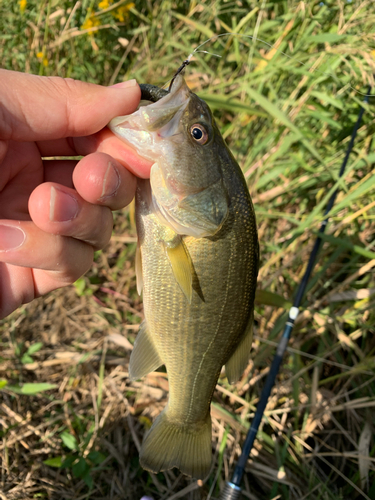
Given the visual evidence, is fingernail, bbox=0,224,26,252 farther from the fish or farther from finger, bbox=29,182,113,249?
the fish

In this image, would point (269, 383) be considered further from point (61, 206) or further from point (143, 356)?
point (61, 206)

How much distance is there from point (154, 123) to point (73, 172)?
0.40m

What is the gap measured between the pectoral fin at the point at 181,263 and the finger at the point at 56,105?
0.62 m

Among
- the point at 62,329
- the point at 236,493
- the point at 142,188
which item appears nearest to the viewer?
the point at 142,188

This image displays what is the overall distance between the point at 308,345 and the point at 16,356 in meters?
2.31

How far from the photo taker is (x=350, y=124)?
246 cm

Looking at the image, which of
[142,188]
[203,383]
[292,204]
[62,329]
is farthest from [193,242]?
[62,329]

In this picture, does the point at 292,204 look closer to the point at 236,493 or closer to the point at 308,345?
the point at 308,345

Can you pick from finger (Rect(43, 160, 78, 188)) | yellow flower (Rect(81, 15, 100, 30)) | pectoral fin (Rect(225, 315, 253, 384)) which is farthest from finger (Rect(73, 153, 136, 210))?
yellow flower (Rect(81, 15, 100, 30))

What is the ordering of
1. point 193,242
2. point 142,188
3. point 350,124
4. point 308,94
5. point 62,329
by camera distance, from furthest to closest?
point 62,329 < point 350,124 < point 308,94 < point 142,188 < point 193,242

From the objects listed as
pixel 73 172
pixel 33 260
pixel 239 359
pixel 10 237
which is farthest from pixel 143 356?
pixel 73 172

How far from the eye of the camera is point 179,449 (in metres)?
1.80

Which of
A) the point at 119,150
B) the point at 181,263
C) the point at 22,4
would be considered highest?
the point at 22,4

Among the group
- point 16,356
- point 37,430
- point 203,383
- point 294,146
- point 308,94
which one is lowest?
point 37,430
